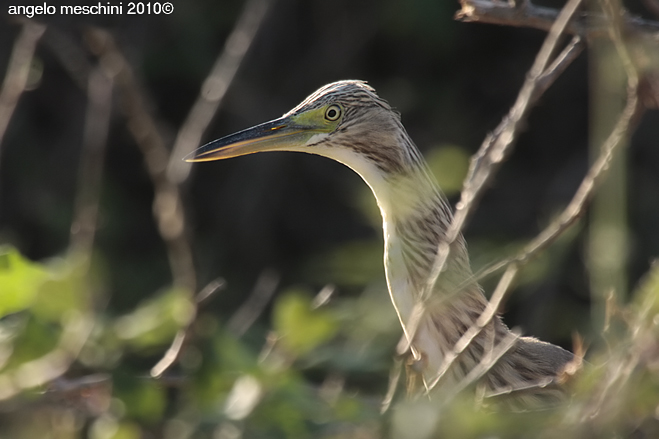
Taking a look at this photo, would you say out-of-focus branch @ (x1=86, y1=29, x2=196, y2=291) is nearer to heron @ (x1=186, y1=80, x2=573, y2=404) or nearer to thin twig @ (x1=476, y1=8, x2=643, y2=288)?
heron @ (x1=186, y1=80, x2=573, y2=404)

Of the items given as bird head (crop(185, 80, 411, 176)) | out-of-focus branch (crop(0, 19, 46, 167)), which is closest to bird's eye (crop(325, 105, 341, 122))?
bird head (crop(185, 80, 411, 176))

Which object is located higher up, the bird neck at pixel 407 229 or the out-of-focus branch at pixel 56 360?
the out-of-focus branch at pixel 56 360

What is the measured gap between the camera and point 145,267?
14.0 feet

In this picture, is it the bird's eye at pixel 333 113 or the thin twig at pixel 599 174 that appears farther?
the bird's eye at pixel 333 113

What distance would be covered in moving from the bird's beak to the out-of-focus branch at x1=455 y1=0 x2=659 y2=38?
631mm

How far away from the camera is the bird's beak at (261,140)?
2201mm

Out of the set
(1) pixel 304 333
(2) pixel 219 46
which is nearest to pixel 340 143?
(1) pixel 304 333

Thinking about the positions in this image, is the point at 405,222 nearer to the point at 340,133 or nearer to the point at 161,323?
the point at 340,133

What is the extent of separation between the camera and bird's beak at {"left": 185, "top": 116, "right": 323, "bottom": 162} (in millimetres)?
2201

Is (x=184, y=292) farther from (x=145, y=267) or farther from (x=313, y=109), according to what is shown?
(x=145, y=267)

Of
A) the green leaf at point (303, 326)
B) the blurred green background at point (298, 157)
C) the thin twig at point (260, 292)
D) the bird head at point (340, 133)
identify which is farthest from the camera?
the blurred green background at point (298, 157)

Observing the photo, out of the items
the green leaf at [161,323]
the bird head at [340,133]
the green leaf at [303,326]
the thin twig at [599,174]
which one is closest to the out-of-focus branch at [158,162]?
the green leaf at [161,323]

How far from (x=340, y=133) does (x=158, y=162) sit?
489 millimetres

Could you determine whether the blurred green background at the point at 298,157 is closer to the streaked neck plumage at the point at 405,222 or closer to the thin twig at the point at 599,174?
the streaked neck plumage at the point at 405,222
